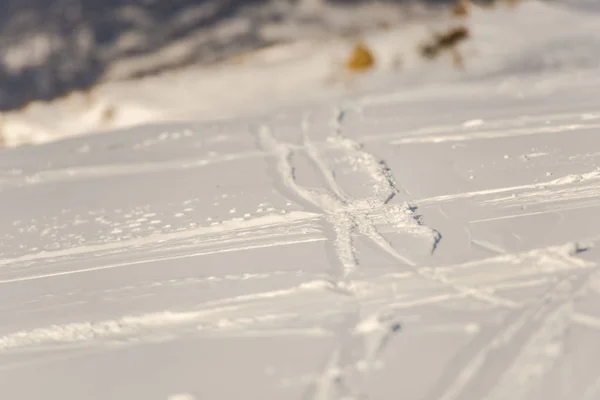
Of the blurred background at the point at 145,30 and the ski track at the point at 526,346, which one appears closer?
the ski track at the point at 526,346

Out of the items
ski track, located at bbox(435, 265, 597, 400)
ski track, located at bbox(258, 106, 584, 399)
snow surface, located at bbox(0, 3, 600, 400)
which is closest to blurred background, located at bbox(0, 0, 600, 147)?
snow surface, located at bbox(0, 3, 600, 400)

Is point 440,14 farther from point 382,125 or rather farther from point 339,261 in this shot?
point 339,261

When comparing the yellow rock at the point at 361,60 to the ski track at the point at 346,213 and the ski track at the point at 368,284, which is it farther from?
the ski track at the point at 368,284

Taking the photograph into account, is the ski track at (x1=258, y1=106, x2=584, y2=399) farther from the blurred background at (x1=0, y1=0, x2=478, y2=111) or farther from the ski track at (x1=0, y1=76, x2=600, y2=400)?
the blurred background at (x1=0, y1=0, x2=478, y2=111)

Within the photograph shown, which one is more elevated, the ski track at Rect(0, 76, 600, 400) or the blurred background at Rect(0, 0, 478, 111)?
the blurred background at Rect(0, 0, 478, 111)

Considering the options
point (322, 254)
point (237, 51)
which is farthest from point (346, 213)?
point (237, 51)

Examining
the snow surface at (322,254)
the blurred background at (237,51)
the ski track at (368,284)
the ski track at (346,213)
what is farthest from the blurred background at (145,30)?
the ski track at (368,284)

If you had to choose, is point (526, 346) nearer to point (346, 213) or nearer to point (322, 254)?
point (322, 254)

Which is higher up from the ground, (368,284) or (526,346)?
(368,284)

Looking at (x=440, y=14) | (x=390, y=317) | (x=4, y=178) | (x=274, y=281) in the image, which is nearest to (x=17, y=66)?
(x=4, y=178)

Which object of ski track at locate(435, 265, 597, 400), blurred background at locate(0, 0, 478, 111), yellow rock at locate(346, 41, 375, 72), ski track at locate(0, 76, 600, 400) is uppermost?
blurred background at locate(0, 0, 478, 111)
